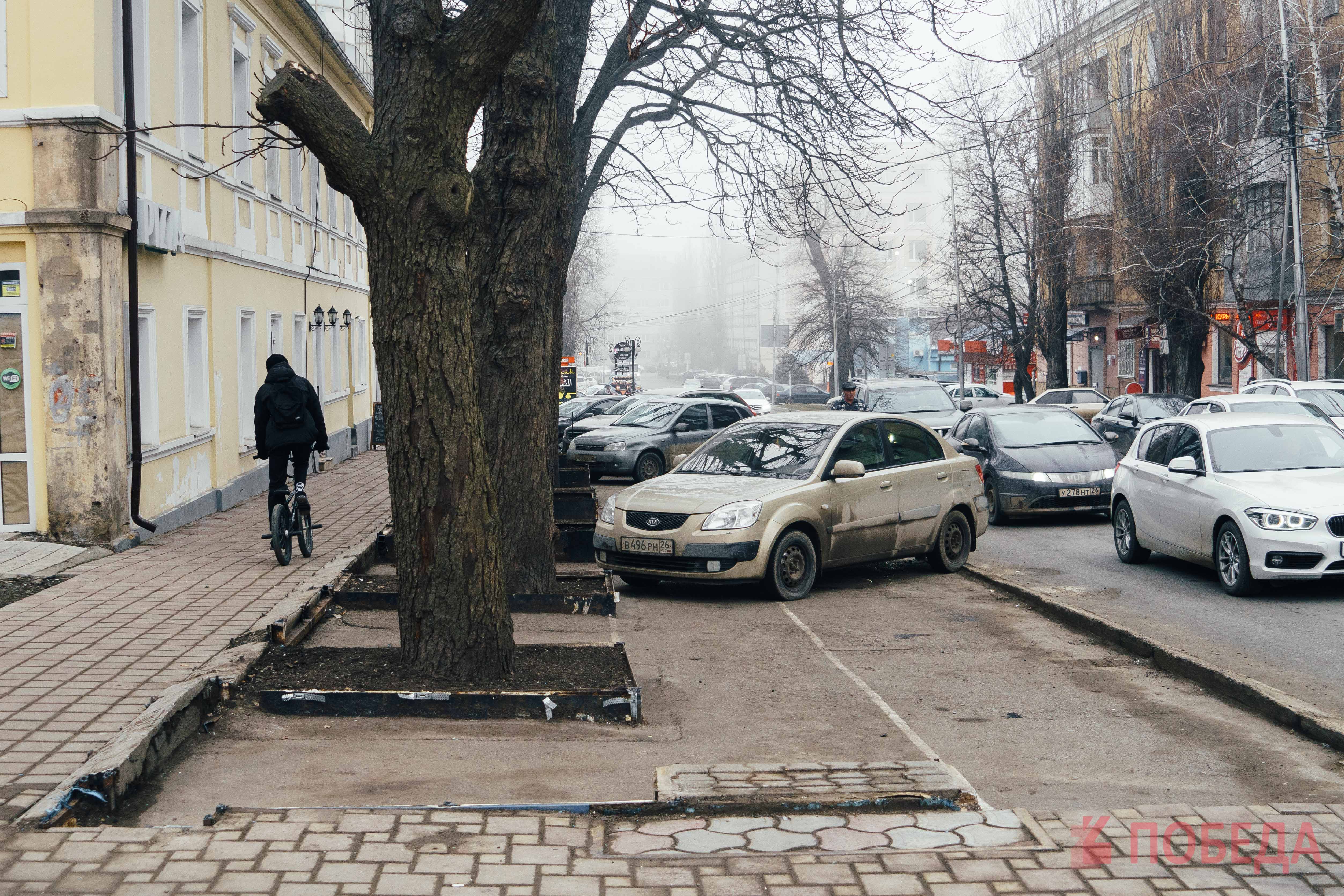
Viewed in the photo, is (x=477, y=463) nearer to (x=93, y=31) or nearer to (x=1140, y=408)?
(x=93, y=31)

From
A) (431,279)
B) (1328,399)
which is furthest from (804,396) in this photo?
(431,279)

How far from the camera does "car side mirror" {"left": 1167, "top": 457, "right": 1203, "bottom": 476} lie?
1172cm

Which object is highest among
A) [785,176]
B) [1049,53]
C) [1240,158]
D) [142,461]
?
[1049,53]

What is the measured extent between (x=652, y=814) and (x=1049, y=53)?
3825 cm

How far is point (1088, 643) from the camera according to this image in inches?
360

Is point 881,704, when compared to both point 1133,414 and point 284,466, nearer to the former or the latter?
point 284,466

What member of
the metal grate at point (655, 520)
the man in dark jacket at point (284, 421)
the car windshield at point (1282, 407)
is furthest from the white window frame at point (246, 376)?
the car windshield at point (1282, 407)

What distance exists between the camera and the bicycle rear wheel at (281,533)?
11.3 metres

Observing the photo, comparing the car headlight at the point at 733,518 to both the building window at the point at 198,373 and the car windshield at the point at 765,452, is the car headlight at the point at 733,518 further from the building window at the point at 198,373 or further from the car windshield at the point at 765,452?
the building window at the point at 198,373

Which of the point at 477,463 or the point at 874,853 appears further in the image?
the point at 477,463

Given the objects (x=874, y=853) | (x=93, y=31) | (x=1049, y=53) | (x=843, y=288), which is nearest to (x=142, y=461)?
(x=93, y=31)

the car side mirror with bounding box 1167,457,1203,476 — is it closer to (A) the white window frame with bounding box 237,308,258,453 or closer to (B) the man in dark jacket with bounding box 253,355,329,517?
(B) the man in dark jacket with bounding box 253,355,329,517

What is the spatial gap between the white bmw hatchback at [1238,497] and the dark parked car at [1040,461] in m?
3.09

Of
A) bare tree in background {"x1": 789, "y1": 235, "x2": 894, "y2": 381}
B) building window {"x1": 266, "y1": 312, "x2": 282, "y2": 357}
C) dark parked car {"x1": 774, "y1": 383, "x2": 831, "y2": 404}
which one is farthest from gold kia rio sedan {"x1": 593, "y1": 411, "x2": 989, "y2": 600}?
dark parked car {"x1": 774, "y1": 383, "x2": 831, "y2": 404}
